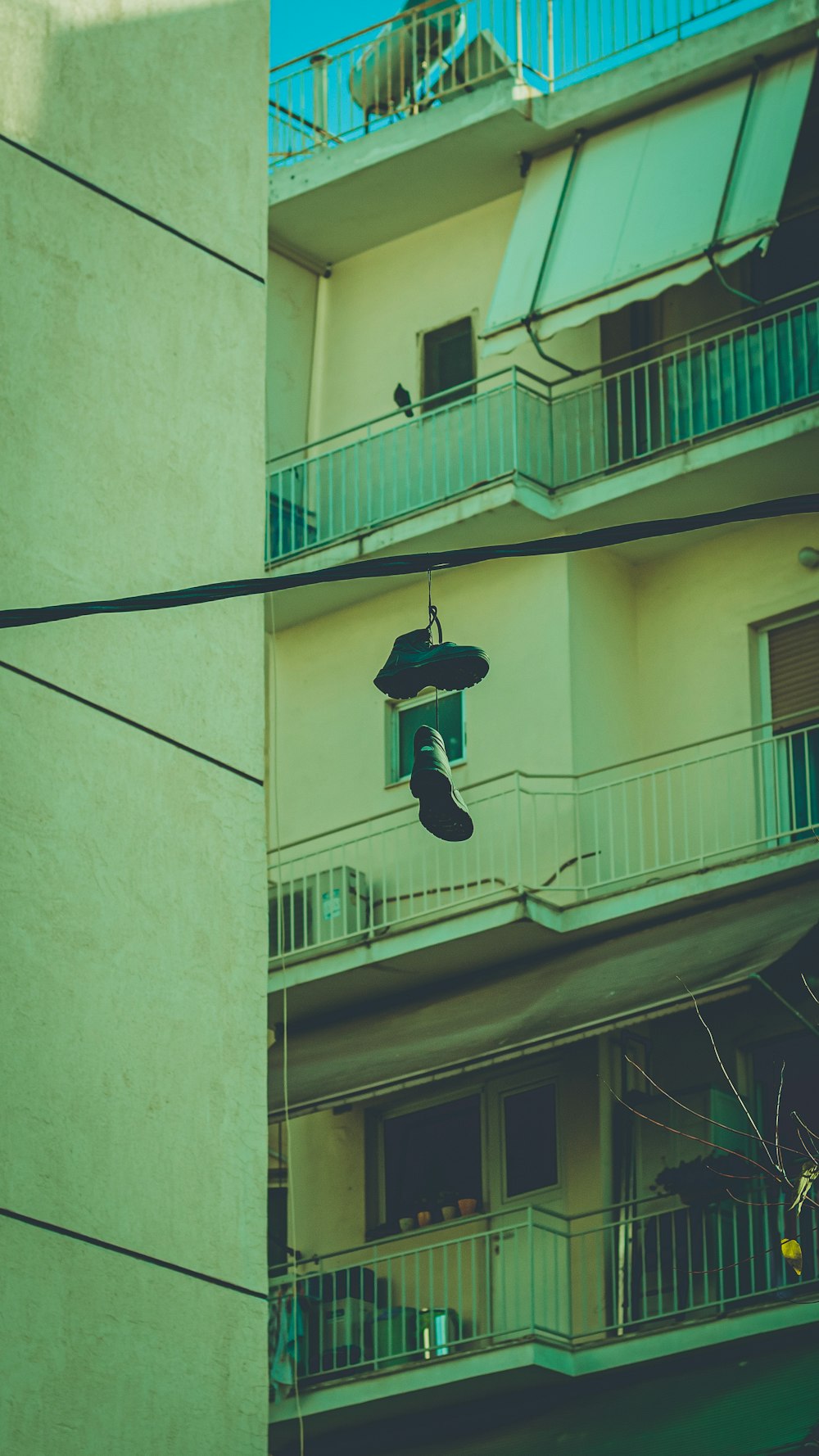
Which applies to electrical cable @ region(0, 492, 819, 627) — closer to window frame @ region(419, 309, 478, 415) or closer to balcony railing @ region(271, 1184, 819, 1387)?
balcony railing @ region(271, 1184, 819, 1387)

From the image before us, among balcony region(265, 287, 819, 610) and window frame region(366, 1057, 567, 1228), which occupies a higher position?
balcony region(265, 287, 819, 610)

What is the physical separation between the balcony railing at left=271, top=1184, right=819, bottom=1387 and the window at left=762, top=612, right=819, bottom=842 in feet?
9.57

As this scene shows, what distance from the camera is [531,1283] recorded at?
17.1 meters

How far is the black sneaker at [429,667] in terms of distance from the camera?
823 centimetres

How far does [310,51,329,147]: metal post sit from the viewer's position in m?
22.4

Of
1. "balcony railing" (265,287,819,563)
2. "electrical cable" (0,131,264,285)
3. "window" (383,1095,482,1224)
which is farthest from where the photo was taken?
"window" (383,1095,482,1224)

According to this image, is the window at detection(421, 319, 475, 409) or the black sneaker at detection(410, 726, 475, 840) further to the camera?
the window at detection(421, 319, 475, 409)

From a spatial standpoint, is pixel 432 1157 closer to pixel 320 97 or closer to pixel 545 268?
pixel 545 268

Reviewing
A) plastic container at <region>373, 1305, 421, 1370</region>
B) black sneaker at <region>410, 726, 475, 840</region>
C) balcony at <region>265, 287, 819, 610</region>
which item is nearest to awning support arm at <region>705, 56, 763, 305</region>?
balcony at <region>265, 287, 819, 610</region>

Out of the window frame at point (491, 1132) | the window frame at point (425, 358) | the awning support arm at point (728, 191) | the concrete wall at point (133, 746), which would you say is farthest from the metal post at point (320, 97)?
the concrete wall at point (133, 746)

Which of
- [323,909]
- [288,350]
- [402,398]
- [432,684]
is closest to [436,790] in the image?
[432,684]

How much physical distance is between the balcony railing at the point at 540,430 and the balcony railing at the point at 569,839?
2522 mm

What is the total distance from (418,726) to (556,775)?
7.26 ft

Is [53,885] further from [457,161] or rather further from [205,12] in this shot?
[457,161]
